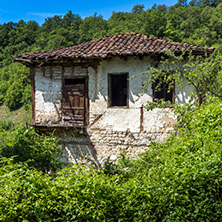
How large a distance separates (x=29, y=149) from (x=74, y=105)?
123 inches

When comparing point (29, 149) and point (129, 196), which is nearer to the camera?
point (129, 196)

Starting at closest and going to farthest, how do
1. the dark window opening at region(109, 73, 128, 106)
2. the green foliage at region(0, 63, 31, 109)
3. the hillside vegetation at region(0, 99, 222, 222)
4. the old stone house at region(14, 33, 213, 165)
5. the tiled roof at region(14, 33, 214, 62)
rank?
the hillside vegetation at region(0, 99, 222, 222) → the tiled roof at region(14, 33, 214, 62) → the old stone house at region(14, 33, 213, 165) → the dark window opening at region(109, 73, 128, 106) → the green foliage at region(0, 63, 31, 109)

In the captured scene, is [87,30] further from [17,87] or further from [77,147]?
[77,147]

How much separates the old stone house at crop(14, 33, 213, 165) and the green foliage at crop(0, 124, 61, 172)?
243cm

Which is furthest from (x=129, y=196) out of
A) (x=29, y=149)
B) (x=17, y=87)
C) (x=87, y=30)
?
(x=17, y=87)

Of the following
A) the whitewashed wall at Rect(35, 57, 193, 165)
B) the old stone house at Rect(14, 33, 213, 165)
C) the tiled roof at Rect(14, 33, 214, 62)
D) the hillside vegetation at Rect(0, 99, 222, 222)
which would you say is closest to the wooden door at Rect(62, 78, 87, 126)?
the old stone house at Rect(14, 33, 213, 165)

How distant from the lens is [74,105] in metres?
9.38

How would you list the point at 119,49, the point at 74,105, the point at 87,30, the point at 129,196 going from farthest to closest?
1. the point at 87,30
2. the point at 74,105
3. the point at 119,49
4. the point at 129,196

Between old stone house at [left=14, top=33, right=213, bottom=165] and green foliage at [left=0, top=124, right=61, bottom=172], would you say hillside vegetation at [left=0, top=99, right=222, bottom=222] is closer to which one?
green foliage at [left=0, top=124, right=61, bottom=172]

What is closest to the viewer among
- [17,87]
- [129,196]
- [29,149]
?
[129,196]

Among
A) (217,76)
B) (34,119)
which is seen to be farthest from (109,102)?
(217,76)

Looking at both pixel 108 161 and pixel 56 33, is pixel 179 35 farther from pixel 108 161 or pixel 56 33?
pixel 108 161

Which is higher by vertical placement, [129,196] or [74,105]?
[74,105]

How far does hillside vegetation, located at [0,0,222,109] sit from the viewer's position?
74.2 ft
